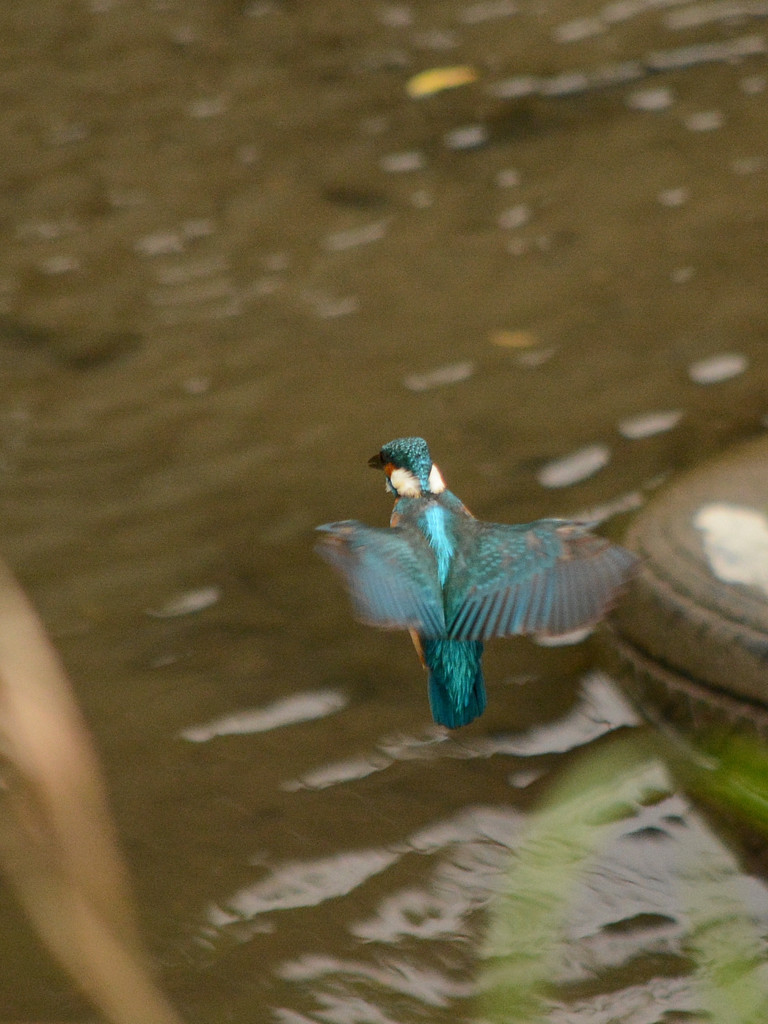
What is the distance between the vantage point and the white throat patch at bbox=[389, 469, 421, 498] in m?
2.13

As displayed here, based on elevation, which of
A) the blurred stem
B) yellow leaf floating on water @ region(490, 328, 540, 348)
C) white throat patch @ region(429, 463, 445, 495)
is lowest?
yellow leaf floating on water @ region(490, 328, 540, 348)

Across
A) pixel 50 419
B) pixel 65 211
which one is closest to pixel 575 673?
pixel 50 419

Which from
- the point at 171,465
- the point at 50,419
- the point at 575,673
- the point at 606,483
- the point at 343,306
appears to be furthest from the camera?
the point at 343,306

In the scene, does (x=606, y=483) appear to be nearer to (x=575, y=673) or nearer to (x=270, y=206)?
(x=575, y=673)

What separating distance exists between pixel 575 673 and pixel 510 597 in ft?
3.31

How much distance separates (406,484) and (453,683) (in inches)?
14.6

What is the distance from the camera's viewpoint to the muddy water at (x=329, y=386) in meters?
2.36

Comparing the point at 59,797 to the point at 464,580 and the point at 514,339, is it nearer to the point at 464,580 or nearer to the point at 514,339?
the point at 464,580

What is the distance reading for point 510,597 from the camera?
6.05 ft

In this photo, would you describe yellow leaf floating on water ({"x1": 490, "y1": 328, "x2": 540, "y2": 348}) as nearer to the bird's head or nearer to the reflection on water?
the reflection on water

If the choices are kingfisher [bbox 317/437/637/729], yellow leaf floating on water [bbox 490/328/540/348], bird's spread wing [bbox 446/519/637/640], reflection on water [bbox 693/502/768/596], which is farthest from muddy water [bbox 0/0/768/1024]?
bird's spread wing [bbox 446/519/637/640]

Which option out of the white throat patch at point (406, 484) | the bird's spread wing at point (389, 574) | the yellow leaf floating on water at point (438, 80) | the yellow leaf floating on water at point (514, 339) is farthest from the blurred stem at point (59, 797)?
the yellow leaf floating on water at point (438, 80)

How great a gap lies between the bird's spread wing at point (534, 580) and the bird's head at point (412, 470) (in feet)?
0.60

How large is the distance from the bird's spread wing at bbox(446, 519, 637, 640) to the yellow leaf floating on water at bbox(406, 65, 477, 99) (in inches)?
156
